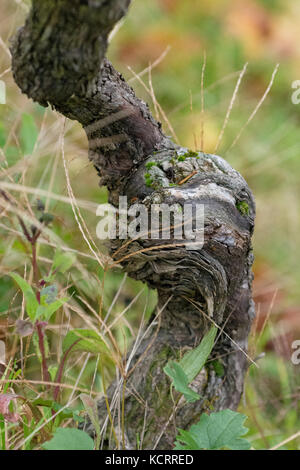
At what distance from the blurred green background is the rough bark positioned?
0.12 meters

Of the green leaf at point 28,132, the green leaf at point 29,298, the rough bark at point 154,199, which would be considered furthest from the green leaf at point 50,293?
the green leaf at point 28,132

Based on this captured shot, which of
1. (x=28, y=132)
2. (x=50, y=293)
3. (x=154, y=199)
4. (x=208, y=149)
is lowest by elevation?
(x=50, y=293)

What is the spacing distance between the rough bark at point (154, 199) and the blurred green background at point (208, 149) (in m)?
0.12

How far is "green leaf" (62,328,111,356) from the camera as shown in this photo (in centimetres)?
88

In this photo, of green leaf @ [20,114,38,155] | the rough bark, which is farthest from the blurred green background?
the rough bark

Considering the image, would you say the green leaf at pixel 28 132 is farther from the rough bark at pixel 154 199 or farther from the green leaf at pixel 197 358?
the green leaf at pixel 197 358

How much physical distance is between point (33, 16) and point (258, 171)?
1.87m

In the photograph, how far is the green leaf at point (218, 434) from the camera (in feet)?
2.68

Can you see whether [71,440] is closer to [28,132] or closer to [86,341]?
[86,341]

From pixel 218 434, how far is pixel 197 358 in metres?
0.13

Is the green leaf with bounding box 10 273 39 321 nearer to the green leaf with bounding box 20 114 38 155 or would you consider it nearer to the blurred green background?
the blurred green background

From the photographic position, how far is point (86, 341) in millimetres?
891

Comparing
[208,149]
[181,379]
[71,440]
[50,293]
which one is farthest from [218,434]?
[208,149]
